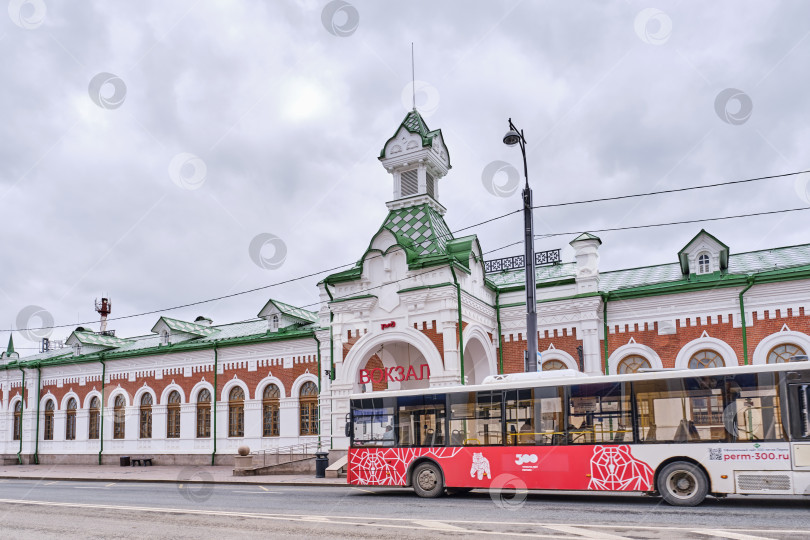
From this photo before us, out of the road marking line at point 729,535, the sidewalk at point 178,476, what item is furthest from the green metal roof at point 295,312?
the road marking line at point 729,535

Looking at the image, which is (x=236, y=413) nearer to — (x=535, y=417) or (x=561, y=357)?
(x=561, y=357)

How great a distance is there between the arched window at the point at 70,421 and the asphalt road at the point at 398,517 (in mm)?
21568

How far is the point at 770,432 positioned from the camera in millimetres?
12023

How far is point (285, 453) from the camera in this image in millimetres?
28453

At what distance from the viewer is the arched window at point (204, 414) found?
1241 inches

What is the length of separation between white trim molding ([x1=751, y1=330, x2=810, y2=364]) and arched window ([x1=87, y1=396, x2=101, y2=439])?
1221 inches

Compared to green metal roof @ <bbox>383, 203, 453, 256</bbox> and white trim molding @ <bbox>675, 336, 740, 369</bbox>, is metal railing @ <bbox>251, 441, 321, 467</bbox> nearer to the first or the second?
green metal roof @ <bbox>383, 203, 453, 256</bbox>

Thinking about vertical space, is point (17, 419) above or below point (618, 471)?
below

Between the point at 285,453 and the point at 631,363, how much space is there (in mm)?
14591

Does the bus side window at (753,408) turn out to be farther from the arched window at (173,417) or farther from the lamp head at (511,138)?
the arched window at (173,417)

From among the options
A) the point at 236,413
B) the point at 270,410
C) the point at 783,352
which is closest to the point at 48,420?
the point at 236,413

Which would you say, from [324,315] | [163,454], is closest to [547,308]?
[324,315]

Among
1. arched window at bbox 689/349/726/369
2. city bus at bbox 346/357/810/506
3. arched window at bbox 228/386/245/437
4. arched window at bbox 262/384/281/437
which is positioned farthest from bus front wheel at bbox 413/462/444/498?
arched window at bbox 228/386/245/437

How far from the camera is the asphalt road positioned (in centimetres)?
943
